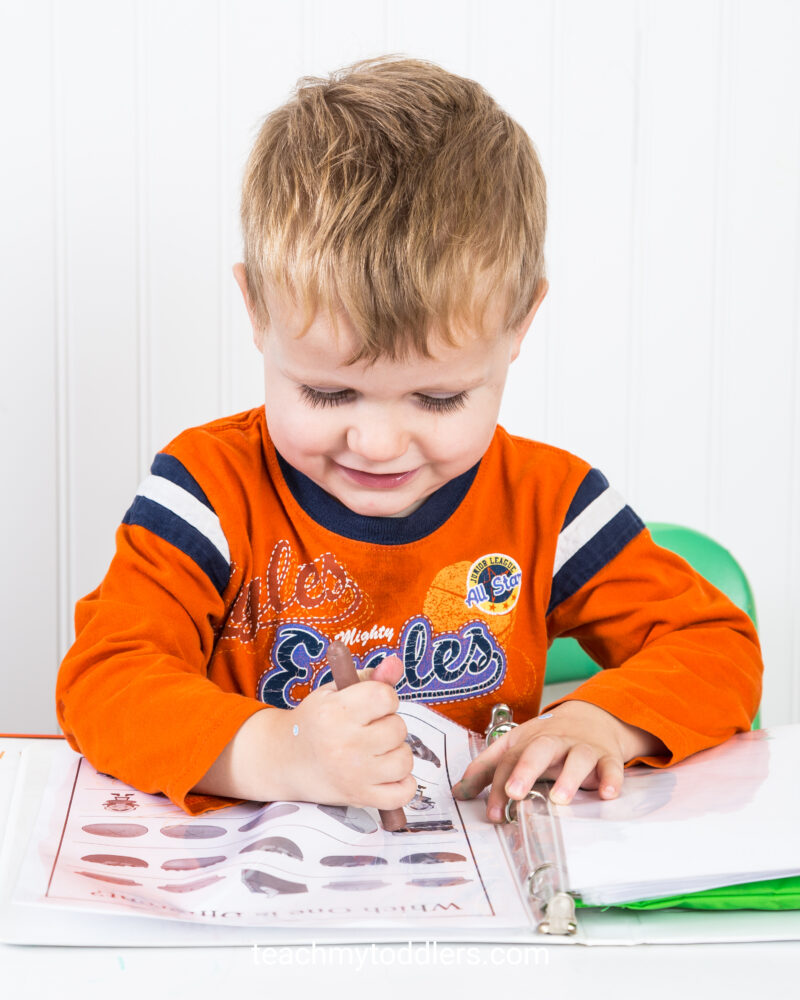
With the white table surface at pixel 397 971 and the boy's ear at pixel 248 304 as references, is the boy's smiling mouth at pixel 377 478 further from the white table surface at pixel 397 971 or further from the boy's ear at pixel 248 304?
the white table surface at pixel 397 971

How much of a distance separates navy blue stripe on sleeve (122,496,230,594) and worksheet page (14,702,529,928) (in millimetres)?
194

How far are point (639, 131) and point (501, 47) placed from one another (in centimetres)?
21

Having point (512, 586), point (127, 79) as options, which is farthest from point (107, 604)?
point (127, 79)

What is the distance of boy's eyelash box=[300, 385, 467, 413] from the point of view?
715 mm

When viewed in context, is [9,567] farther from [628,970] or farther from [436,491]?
[628,970]

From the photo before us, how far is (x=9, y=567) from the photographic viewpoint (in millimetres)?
1464

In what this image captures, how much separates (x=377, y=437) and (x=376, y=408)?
2cm

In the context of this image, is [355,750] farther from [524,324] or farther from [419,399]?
[524,324]

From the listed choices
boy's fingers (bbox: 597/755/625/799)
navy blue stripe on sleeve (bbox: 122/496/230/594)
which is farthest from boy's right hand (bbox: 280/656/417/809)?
navy blue stripe on sleeve (bbox: 122/496/230/594)

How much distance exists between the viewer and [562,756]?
0.67 meters

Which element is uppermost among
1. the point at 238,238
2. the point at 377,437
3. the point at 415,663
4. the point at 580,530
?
the point at 238,238

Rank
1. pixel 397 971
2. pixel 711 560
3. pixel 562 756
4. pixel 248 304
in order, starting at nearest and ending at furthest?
pixel 397 971 < pixel 562 756 < pixel 248 304 < pixel 711 560

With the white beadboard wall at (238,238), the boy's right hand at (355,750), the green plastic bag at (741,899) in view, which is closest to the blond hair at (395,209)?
the boy's right hand at (355,750)

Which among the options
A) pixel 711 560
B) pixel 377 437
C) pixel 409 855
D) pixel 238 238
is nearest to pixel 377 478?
pixel 377 437
